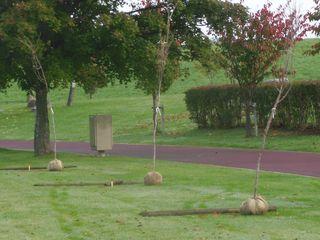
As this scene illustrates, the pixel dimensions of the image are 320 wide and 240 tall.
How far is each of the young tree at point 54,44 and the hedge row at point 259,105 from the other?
6810 mm

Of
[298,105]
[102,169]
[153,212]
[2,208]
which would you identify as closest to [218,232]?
[153,212]

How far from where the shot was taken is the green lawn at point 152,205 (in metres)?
8.34

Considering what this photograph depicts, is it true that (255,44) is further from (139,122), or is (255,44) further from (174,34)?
(139,122)

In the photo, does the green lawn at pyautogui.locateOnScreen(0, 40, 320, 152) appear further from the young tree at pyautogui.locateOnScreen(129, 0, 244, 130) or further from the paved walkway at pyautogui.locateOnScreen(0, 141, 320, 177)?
the young tree at pyautogui.locateOnScreen(129, 0, 244, 130)

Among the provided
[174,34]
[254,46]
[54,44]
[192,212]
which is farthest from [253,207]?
[254,46]

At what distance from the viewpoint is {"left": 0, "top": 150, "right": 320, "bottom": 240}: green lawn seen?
27.4ft

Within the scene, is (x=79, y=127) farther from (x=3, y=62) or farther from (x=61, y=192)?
(x=61, y=192)

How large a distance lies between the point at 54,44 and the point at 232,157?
6.50 metres

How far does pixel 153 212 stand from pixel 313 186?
407 cm

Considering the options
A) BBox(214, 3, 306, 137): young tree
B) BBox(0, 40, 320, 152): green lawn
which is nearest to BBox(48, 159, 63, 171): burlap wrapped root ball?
BBox(0, 40, 320, 152): green lawn

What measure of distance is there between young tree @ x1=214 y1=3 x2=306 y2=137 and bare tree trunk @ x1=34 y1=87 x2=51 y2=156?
666 centimetres

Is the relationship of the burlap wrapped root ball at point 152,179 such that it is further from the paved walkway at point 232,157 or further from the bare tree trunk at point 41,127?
the bare tree trunk at point 41,127

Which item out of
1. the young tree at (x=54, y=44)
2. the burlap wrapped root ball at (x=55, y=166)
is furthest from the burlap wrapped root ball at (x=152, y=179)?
the young tree at (x=54, y=44)

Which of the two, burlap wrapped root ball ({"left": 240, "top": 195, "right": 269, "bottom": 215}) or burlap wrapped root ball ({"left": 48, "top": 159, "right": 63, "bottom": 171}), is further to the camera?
burlap wrapped root ball ({"left": 48, "top": 159, "right": 63, "bottom": 171})
